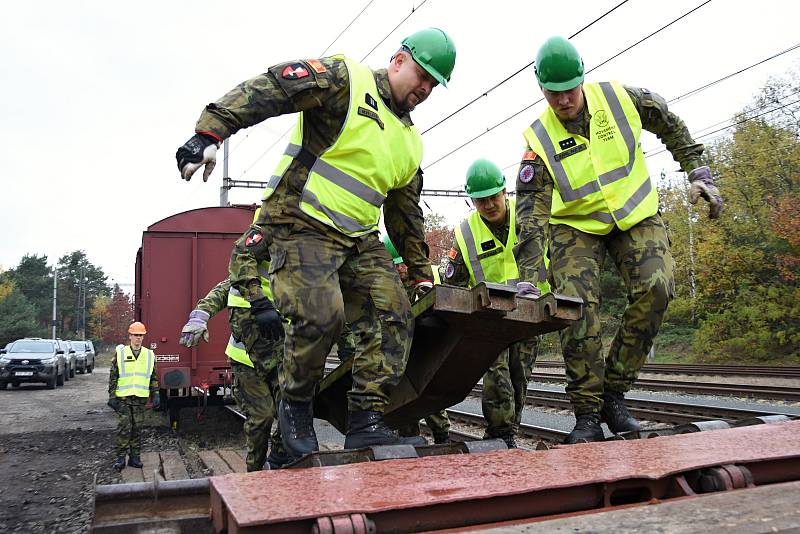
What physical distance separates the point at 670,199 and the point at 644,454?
139ft

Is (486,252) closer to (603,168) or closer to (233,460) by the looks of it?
(603,168)

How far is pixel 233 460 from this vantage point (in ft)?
31.9

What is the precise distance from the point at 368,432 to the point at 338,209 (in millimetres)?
1052

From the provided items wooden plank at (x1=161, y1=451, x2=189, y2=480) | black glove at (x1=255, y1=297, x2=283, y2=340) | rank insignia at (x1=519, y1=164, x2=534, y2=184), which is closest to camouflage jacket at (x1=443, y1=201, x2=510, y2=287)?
rank insignia at (x1=519, y1=164, x2=534, y2=184)

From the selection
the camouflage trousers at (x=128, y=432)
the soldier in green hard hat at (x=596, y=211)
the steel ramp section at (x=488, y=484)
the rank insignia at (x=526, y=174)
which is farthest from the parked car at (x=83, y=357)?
the steel ramp section at (x=488, y=484)

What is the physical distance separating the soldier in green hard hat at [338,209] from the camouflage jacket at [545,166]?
2.60ft

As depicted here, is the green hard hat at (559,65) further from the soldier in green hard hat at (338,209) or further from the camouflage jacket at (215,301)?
the camouflage jacket at (215,301)

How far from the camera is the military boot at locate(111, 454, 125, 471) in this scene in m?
9.95

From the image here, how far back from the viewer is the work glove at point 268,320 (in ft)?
13.1

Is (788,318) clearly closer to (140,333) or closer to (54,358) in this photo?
(140,333)

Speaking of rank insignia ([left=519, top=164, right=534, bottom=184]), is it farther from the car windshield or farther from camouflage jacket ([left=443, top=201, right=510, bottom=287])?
the car windshield

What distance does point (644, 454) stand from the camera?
8.43ft

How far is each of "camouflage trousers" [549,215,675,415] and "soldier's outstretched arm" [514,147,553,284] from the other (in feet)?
0.59

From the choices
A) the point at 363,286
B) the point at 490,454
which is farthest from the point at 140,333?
the point at 490,454
